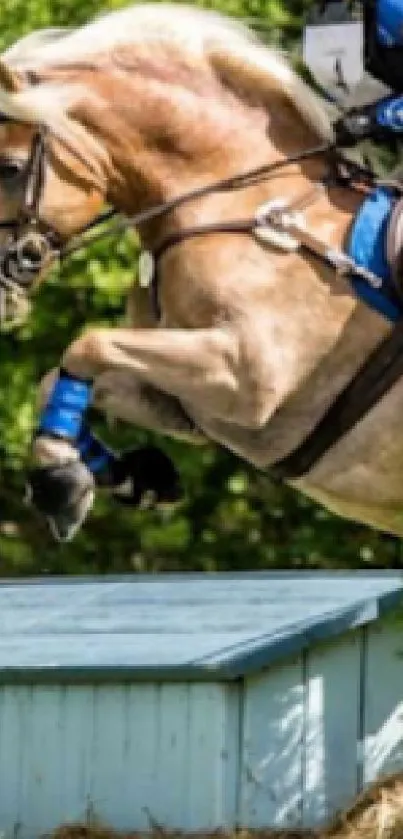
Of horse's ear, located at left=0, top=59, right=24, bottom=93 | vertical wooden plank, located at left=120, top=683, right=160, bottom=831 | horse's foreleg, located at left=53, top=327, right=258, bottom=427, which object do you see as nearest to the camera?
horse's foreleg, located at left=53, top=327, right=258, bottom=427

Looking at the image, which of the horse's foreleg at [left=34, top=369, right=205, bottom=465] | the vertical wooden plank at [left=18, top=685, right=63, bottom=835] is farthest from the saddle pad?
the vertical wooden plank at [left=18, top=685, right=63, bottom=835]

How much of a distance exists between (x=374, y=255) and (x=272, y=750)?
4284 millimetres

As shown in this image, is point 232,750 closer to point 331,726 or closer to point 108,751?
point 331,726

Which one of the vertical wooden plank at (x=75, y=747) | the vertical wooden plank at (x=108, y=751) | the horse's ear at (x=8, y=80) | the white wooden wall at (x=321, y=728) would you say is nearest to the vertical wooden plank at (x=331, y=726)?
the white wooden wall at (x=321, y=728)

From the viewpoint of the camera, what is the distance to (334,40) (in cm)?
835

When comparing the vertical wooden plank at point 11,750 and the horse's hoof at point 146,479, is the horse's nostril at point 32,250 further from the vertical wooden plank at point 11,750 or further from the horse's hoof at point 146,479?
the vertical wooden plank at point 11,750

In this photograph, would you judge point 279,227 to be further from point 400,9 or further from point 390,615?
point 390,615

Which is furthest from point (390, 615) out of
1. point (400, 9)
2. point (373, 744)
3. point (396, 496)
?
point (400, 9)

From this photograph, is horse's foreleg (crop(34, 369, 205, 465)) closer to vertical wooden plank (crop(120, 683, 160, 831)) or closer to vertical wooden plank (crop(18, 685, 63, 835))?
vertical wooden plank (crop(120, 683, 160, 831))

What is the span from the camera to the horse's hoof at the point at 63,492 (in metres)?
8.07

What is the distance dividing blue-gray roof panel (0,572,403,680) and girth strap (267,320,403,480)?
346 cm

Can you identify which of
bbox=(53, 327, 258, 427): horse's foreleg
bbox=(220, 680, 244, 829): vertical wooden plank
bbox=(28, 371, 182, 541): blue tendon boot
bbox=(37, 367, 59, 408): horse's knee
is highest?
bbox=(53, 327, 258, 427): horse's foreleg

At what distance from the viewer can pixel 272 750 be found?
1199 centimetres

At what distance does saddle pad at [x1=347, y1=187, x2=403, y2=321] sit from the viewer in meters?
8.18
